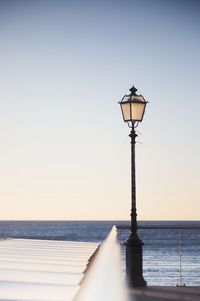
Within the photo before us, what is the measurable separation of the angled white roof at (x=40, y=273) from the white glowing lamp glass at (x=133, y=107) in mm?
5274

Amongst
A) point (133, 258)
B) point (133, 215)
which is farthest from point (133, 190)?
point (133, 258)

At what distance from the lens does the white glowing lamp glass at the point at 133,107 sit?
771 centimetres

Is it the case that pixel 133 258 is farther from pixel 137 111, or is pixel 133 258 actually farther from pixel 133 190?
pixel 137 111

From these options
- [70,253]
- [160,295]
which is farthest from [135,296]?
[70,253]

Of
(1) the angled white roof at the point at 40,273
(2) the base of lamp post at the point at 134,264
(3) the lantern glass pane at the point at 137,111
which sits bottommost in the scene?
(2) the base of lamp post at the point at 134,264

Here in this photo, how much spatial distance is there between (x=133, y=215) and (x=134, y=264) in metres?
0.89

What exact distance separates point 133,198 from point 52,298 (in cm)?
636

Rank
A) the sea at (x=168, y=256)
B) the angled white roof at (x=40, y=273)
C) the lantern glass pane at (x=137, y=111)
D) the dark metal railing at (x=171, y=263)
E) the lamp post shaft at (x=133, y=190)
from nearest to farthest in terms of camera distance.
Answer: the angled white roof at (x=40, y=273)
the lamp post shaft at (x=133, y=190)
the lantern glass pane at (x=137, y=111)
the dark metal railing at (x=171, y=263)
the sea at (x=168, y=256)

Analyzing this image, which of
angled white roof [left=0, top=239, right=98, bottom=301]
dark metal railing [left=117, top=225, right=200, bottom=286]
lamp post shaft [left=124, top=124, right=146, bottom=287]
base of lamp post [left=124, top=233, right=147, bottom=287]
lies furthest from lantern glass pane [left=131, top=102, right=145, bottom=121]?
angled white roof [left=0, top=239, right=98, bottom=301]

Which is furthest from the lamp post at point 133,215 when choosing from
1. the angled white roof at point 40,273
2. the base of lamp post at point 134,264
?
the angled white roof at point 40,273

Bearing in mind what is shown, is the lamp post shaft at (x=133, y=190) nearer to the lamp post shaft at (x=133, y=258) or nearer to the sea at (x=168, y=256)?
the lamp post shaft at (x=133, y=258)

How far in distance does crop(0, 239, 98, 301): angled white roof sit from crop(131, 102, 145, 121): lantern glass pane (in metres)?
5.27

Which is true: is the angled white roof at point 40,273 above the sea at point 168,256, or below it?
above

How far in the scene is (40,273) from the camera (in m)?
1.79
